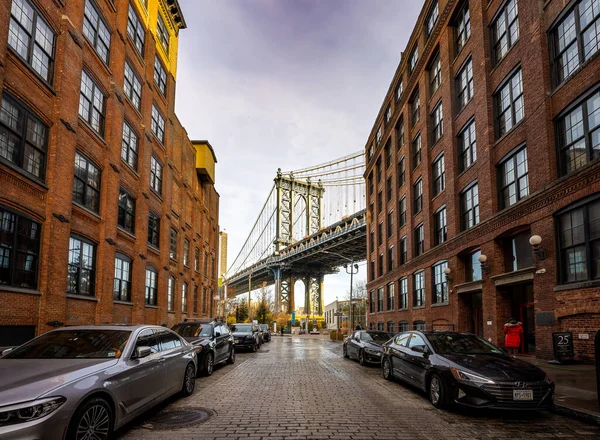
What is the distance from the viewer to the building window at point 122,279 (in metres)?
19.7

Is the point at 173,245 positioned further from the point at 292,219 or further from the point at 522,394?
the point at 292,219

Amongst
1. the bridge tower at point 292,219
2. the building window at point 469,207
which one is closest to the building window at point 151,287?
the building window at point 469,207

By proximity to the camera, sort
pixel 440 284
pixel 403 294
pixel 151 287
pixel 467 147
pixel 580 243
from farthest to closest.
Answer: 1. pixel 403 294
2. pixel 440 284
3. pixel 151 287
4. pixel 467 147
5. pixel 580 243

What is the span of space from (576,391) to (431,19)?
25180mm

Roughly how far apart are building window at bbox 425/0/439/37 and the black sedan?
2249cm

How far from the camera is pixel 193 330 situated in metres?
14.7

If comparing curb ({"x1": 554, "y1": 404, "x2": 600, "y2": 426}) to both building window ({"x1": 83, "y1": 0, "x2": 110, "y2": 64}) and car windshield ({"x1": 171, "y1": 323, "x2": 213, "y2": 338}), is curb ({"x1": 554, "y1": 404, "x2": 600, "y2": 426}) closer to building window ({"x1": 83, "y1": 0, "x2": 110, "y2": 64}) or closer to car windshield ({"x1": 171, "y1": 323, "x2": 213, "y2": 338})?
car windshield ({"x1": 171, "y1": 323, "x2": 213, "y2": 338})

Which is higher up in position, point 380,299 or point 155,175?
point 155,175

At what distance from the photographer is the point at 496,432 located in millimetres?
6719

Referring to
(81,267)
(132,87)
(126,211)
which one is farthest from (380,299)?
(81,267)

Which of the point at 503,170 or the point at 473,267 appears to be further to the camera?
the point at 473,267

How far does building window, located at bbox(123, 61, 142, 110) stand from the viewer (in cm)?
2117

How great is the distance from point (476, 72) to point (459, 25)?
16.8 ft

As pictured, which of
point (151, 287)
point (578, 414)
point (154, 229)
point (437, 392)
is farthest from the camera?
point (154, 229)
